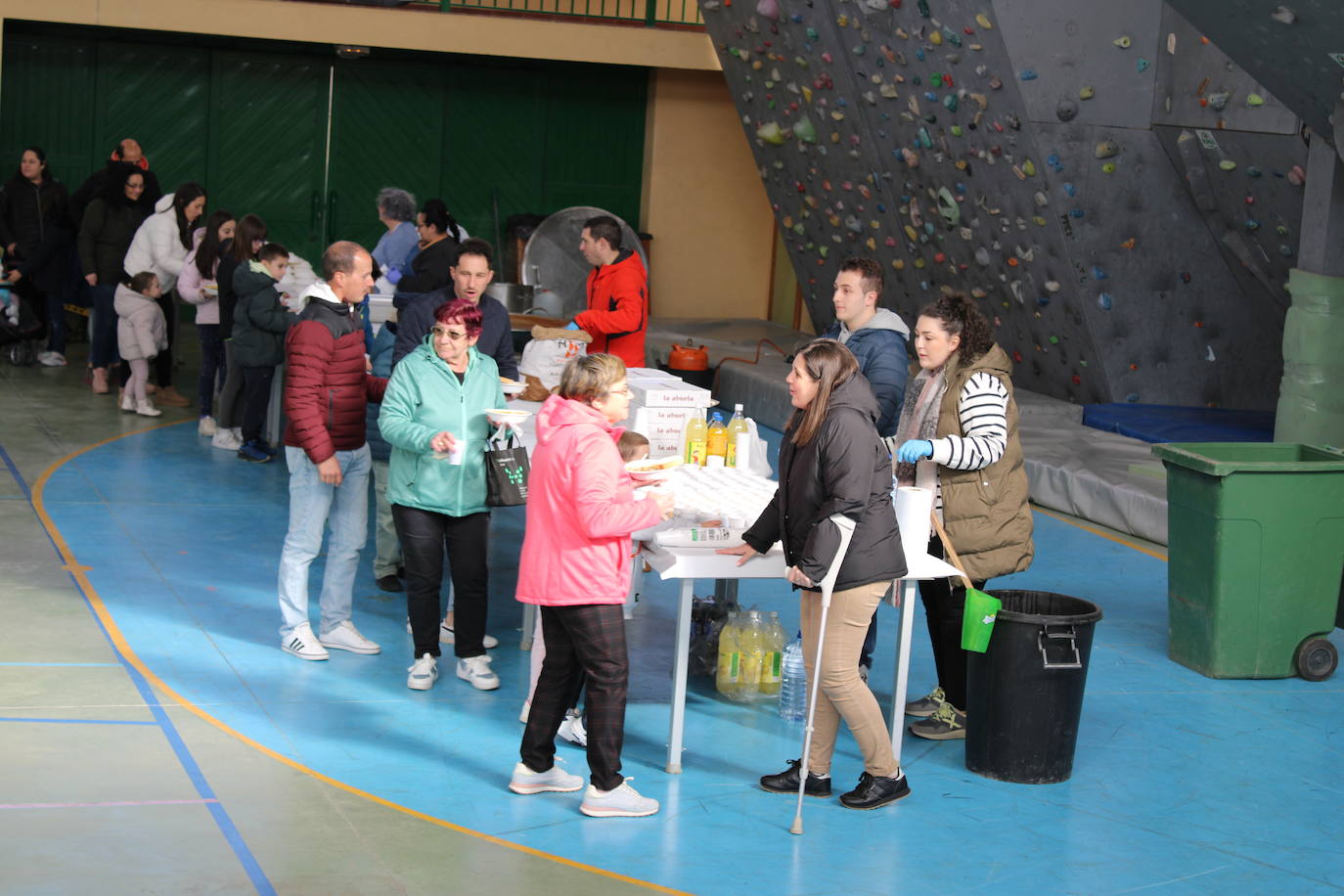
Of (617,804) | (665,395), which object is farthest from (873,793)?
(665,395)

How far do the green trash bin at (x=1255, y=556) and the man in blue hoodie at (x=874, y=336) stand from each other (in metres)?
1.54

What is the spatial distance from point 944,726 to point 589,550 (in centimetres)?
193

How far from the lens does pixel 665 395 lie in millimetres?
6527

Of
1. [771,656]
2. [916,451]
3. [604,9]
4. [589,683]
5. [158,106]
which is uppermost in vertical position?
[604,9]

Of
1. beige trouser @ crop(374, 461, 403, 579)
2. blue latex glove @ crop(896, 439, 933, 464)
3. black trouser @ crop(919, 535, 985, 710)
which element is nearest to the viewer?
blue latex glove @ crop(896, 439, 933, 464)

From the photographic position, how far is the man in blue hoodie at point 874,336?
20.2ft

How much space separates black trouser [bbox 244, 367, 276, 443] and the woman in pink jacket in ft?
18.9

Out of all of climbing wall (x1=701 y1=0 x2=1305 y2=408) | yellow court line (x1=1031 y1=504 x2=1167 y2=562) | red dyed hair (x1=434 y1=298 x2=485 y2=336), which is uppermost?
climbing wall (x1=701 y1=0 x2=1305 y2=408)

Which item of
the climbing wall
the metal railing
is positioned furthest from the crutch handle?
the metal railing

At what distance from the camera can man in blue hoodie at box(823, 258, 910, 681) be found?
6168 mm

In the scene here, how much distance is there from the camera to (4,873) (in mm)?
4312

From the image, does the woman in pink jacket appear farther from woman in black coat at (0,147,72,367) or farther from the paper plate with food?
woman in black coat at (0,147,72,367)

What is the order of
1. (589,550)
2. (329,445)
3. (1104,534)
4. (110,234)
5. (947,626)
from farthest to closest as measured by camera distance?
1. (110,234)
2. (1104,534)
3. (329,445)
4. (947,626)
5. (589,550)

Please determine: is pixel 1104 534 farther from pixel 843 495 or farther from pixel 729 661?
pixel 843 495
